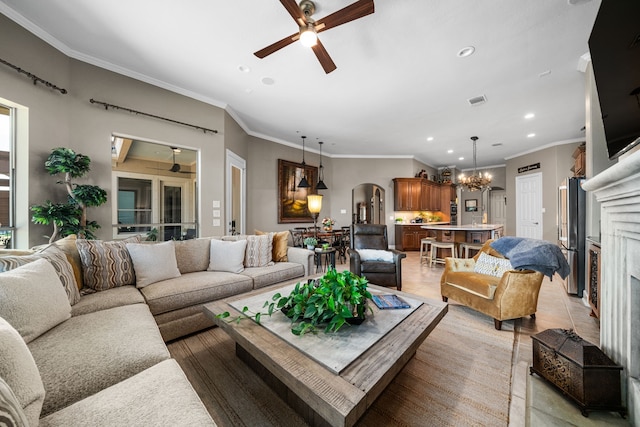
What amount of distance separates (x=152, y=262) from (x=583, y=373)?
3.25 m

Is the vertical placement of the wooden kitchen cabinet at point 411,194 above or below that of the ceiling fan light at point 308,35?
below

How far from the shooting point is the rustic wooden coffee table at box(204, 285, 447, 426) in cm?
90

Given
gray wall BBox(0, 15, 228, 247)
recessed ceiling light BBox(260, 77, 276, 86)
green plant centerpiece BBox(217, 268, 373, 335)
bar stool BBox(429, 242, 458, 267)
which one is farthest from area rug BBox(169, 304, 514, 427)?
recessed ceiling light BBox(260, 77, 276, 86)

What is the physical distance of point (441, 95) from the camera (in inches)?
143

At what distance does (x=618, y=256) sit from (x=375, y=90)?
3150mm

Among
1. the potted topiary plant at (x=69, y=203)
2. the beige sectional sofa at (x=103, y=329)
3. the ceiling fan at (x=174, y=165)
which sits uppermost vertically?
the ceiling fan at (x=174, y=165)

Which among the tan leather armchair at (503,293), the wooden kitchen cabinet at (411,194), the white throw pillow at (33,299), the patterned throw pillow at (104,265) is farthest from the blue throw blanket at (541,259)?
the wooden kitchen cabinet at (411,194)

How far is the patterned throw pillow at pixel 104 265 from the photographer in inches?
80.5

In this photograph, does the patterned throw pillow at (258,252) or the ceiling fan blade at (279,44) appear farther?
the patterned throw pillow at (258,252)

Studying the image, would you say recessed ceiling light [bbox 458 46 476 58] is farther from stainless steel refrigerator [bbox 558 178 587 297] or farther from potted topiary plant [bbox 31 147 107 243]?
potted topiary plant [bbox 31 147 107 243]

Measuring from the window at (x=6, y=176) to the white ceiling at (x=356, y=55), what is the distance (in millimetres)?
962

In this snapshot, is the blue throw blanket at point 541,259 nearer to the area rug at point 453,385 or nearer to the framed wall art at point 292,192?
the area rug at point 453,385

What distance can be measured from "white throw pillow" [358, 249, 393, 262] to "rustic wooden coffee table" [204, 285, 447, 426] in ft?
5.94

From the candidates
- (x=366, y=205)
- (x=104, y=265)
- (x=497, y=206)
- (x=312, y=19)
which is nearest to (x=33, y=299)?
(x=104, y=265)
